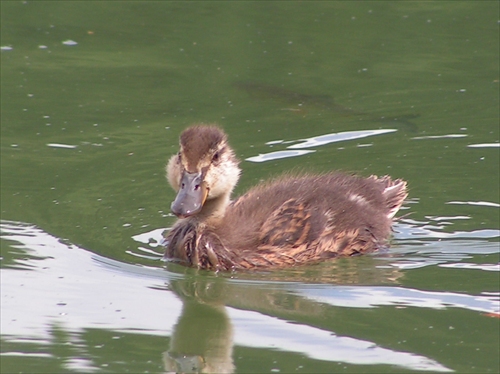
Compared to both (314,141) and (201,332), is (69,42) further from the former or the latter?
(201,332)

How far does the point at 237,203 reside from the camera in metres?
7.91

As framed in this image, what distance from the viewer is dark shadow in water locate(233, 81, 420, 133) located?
997 cm

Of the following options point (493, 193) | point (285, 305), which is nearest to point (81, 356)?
point (285, 305)

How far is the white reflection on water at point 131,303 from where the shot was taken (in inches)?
230

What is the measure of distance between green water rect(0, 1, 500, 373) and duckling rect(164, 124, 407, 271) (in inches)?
6.2

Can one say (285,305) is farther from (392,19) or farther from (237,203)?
(392,19)

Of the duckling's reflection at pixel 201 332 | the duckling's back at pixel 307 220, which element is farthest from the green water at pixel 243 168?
the duckling's back at pixel 307 220

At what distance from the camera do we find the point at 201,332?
6262mm

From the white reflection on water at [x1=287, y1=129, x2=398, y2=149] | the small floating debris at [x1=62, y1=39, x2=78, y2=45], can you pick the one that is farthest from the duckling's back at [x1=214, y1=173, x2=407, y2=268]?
the small floating debris at [x1=62, y1=39, x2=78, y2=45]

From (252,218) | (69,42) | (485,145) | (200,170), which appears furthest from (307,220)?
(69,42)

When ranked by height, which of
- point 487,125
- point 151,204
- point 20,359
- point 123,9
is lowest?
point 20,359

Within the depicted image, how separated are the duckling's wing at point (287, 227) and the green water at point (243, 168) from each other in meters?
0.23

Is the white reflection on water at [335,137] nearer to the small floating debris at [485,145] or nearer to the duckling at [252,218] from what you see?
the small floating debris at [485,145]

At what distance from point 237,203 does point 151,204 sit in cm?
88
